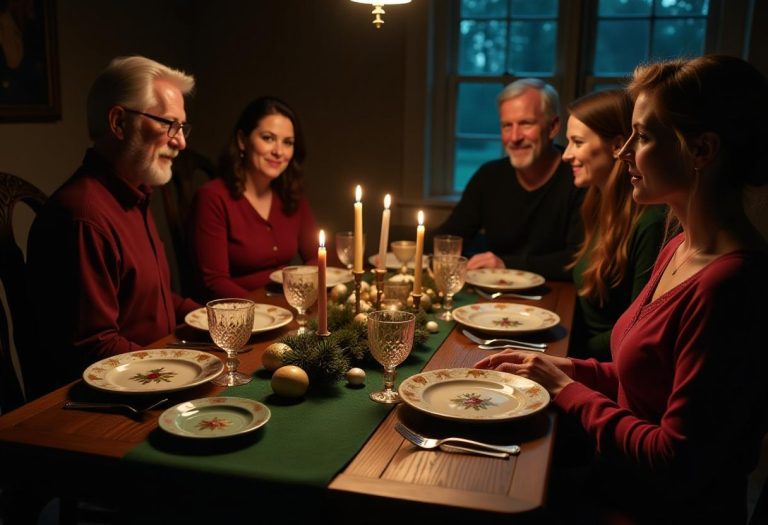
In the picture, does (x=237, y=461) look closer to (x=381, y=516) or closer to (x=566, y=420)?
(x=381, y=516)

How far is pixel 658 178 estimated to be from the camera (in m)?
1.38

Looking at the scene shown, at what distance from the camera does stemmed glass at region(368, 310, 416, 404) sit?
1.35 m

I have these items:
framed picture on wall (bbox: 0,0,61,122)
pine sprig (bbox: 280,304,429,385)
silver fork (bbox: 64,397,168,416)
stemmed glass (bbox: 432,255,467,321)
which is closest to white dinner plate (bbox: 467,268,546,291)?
stemmed glass (bbox: 432,255,467,321)

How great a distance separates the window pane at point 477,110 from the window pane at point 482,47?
82mm

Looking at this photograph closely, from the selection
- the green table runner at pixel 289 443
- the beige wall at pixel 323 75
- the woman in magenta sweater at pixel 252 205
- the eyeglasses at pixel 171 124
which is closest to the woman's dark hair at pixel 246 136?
the woman in magenta sweater at pixel 252 205

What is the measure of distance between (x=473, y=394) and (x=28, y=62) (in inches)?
95.6

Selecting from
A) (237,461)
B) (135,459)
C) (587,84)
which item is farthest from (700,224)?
(587,84)

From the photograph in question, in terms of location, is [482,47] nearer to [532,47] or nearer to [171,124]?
[532,47]

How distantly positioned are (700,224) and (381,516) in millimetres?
776

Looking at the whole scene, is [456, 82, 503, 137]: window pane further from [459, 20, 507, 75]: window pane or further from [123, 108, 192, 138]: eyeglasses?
[123, 108, 192, 138]: eyeglasses

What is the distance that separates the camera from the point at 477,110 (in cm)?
396

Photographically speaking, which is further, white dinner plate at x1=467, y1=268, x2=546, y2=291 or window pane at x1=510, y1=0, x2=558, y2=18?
window pane at x1=510, y1=0, x2=558, y2=18

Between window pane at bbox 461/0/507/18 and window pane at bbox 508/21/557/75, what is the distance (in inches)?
3.7

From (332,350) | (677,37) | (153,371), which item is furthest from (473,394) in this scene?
(677,37)
